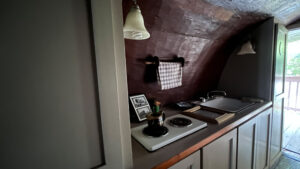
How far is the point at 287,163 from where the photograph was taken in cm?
177

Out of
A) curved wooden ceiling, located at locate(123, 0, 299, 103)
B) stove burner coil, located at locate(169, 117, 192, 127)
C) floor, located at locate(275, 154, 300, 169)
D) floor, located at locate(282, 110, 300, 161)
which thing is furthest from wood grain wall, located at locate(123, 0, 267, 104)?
floor, located at locate(282, 110, 300, 161)

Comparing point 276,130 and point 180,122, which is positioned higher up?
point 180,122

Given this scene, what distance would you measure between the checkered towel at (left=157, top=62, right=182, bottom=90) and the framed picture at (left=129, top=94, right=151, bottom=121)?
254mm

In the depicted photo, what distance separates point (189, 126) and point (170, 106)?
60 cm

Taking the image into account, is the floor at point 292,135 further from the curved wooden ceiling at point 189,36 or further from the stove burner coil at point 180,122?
the stove burner coil at point 180,122

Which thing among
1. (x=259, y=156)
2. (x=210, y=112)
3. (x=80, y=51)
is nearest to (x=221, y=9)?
(x=210, y=112)

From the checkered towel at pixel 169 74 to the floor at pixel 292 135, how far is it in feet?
7.25

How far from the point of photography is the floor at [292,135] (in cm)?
201

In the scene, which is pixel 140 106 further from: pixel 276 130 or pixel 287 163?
pixel 287 163

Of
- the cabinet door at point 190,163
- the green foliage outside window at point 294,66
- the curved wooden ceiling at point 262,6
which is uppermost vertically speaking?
the curved wooden ceiling at point 262,6

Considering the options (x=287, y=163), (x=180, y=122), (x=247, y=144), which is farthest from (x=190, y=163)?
(x=287, y=163)

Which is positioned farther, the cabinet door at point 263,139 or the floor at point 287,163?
the floor at point 287,163

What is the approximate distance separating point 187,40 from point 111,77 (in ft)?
3.61

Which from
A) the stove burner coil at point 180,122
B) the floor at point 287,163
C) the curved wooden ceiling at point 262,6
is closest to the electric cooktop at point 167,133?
the stove burner coil at point 180,122
